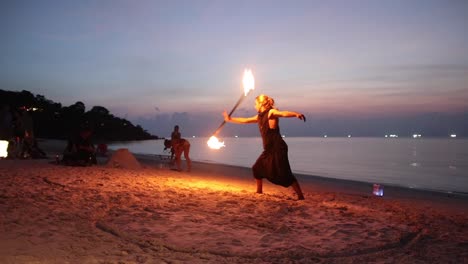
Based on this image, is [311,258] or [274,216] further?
[274,216]

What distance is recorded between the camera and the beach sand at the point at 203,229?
5238 millimetres

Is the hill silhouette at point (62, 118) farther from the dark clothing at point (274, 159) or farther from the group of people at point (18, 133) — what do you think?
the dark clothing at point (274, 159)

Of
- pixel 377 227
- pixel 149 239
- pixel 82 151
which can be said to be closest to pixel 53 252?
pixel 149 239

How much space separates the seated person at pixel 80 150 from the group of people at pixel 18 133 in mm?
2735

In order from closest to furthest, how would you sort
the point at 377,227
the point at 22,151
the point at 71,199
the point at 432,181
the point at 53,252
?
the point at 53,252
the point at 377,227
the point at 71,199
the point at 22,151
the point at 432,181

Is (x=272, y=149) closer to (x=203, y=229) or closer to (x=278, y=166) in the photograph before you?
(x=278, y=166)

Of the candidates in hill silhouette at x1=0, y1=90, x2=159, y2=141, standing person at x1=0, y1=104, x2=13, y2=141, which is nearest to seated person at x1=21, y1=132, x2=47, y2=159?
standing person at x1=0, y1=104, x2=13, y2=141

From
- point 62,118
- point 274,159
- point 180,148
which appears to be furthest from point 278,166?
point 62,118

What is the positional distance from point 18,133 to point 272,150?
11.9 meters

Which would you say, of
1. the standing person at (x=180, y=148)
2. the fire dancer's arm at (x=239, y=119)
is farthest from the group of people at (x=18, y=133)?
the fire dancer's arm at (x=239, y=119)

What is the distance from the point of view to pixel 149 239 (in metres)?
5.77

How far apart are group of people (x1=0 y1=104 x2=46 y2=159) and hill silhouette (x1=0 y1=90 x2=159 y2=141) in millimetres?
35976

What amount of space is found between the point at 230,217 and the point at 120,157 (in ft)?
32.3

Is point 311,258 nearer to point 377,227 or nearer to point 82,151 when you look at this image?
point 377,227
